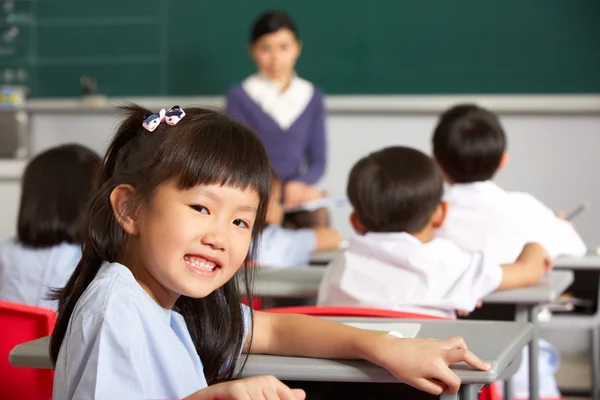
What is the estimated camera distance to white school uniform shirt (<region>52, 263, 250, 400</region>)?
52.8 inches

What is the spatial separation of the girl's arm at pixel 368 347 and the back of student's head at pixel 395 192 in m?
0.85

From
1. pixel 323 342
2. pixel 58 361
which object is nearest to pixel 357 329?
pixel 323 342

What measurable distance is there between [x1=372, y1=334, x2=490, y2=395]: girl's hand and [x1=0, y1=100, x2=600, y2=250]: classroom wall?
359cm

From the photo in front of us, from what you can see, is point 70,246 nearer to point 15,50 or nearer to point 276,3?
point 276,3

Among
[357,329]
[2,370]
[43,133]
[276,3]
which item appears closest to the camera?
[357,329]

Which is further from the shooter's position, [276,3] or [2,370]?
[276,3]

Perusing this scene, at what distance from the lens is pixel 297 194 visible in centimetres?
468

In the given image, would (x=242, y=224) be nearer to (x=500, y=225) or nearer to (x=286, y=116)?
(x=500, y=225)

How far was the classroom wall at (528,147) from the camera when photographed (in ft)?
16.3

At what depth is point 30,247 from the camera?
107 inches

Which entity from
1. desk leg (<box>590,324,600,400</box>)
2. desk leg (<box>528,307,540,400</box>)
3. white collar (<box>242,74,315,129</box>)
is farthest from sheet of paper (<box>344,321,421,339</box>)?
white collar (<box>242,74,315,129</box>)

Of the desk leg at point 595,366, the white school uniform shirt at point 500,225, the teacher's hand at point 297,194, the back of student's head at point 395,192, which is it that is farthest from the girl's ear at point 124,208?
the teacher's hand at point 297,194

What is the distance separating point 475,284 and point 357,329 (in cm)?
84

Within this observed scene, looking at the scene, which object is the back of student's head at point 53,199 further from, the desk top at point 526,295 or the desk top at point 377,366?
the desk top at point 526,295
